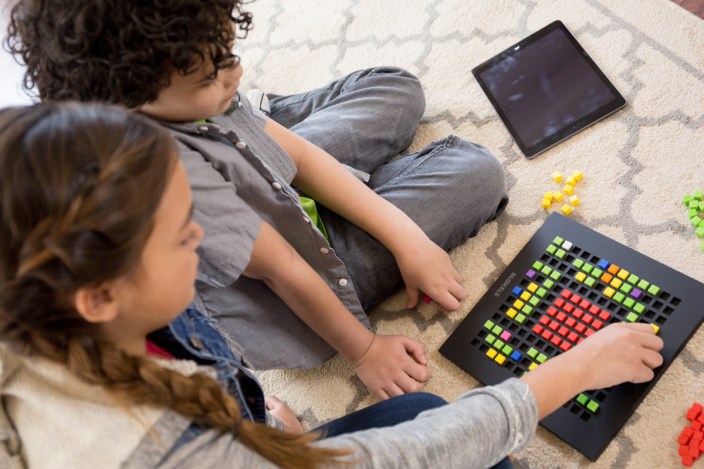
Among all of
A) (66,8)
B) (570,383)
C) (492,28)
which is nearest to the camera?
(66,8)

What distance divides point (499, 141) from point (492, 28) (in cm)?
28

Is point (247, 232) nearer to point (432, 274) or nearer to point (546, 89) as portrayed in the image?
point (432, 274)

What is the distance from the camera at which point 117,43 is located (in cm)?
73

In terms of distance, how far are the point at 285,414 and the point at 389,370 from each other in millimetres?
176

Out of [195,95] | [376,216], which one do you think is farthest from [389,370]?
[195,95]

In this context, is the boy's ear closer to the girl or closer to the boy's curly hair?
the girl

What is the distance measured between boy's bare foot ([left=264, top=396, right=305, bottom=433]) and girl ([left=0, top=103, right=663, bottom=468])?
365mm

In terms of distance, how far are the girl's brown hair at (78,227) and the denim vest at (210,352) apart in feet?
0.45

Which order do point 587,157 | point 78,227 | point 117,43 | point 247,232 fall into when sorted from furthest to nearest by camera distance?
1. point 587,157
2. point 247,232
3. point 117,43
4. point 78,227

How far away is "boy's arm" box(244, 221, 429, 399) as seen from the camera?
89 cm

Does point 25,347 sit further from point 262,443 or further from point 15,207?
point 262,443

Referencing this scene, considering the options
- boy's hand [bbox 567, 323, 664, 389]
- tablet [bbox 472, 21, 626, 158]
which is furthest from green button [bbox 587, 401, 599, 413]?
tablet [bbox 472, 21, 626, 158]

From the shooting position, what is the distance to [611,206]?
1.09m

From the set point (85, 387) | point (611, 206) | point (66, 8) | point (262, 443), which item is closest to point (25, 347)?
point (85, 387)
